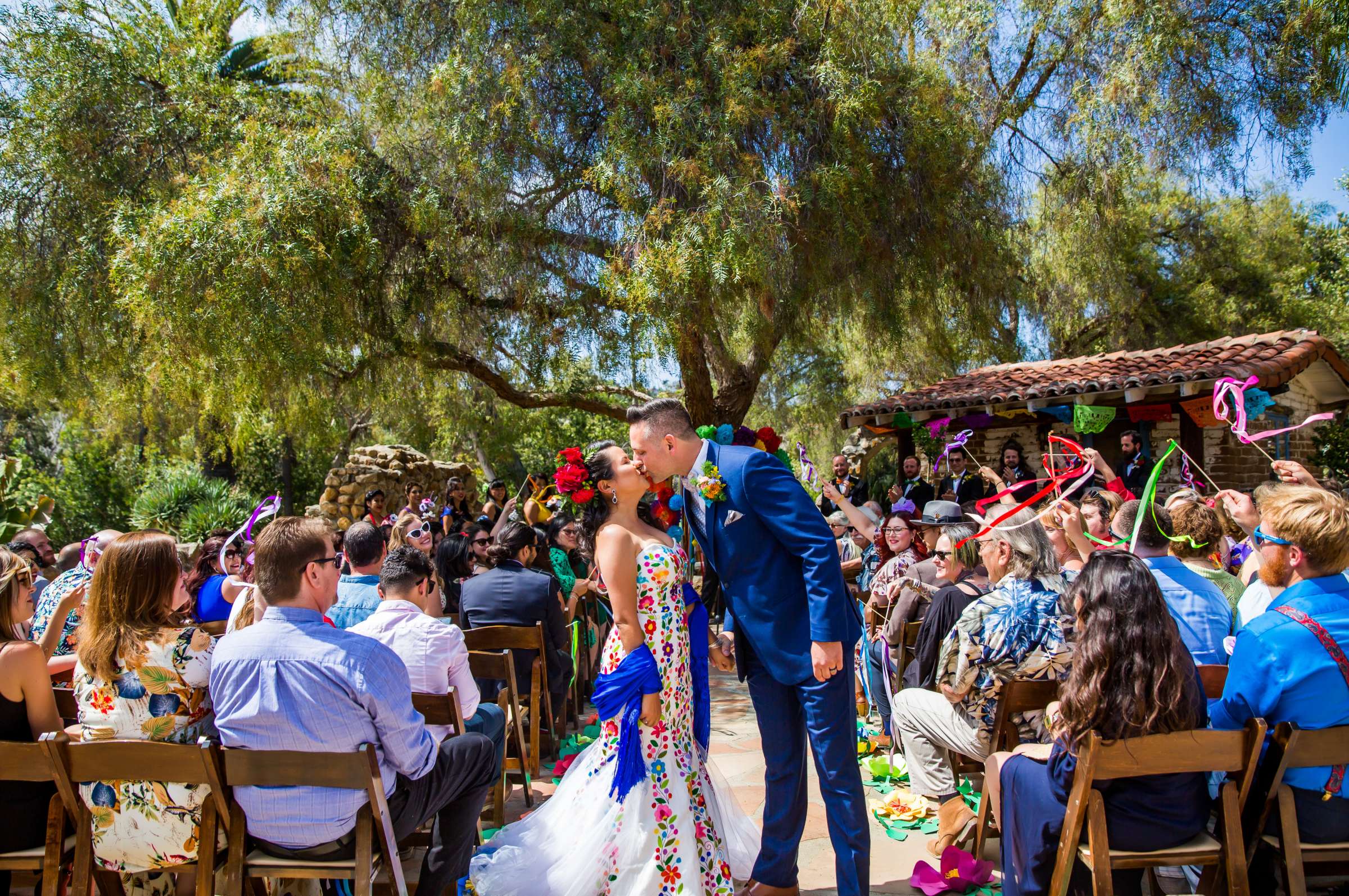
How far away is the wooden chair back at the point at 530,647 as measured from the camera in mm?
4363

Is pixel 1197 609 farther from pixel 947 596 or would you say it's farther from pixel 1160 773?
pixel 1160 773

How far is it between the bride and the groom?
0.16m

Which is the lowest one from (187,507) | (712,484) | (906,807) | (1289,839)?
(906,807)

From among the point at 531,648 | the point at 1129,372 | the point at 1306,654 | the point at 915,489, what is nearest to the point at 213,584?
the point at 531,648

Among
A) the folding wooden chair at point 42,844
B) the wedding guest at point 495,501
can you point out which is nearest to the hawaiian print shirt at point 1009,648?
the folding wooden chair at point 42,844

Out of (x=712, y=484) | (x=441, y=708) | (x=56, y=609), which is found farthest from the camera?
(x=56, y=609)

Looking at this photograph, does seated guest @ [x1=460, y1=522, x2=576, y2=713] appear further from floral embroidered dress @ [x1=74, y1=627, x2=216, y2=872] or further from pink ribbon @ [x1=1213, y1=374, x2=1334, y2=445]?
pink ribbon @ [x1=1213, y1=374, x2=1334, y2=445]

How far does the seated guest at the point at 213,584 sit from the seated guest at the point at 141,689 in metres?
1.93

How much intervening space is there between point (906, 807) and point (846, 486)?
181 inches

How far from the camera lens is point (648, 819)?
2.87 metres

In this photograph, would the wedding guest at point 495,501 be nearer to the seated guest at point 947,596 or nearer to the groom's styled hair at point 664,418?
the seated guest at point 947,596

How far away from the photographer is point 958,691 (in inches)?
128

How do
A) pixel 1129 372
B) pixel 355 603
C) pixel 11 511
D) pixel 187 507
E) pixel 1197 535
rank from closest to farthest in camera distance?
1. pixel 1197 535
2. pixel 355 603
3. pixel 11 511
4. pixel 1129 372
5. pixel 187 507

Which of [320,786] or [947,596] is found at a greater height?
[947,596]
